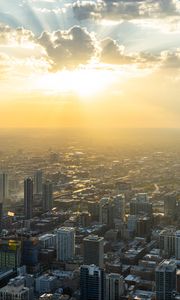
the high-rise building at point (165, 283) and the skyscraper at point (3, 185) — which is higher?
the skyscraper at point (3, 185)

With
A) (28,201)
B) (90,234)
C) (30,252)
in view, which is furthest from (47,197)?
(30,252)

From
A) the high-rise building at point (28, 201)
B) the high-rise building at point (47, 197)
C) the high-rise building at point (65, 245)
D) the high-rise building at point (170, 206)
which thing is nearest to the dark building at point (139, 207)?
the high-rise building at point (170, 206)

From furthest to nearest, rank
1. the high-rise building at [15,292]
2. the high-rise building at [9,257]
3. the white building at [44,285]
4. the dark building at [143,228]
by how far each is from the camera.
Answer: the dark building at [143,228] → the high-rise building at [9,257] → the white building at [44,285] → the high-rise building at [15,292]

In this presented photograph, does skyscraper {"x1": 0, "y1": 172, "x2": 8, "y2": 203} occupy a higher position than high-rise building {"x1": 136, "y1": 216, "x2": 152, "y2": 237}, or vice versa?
skyscraper {"x1": 0, "y1": 172, "x2": 8, "y2": 203}

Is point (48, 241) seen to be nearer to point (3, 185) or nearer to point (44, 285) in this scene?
point (44, 285)

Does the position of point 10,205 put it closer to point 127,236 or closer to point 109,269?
point 127,236

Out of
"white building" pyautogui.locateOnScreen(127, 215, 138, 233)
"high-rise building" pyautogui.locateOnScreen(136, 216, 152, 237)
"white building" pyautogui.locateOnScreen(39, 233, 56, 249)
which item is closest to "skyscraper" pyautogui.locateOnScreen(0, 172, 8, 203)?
"white building" pyautogui.locateOnScreen(127, 215, 138, 233)

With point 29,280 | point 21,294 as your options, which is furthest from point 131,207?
point 21,294

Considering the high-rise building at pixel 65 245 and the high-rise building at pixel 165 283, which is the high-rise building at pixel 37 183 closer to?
the high-rise building at pixel 65 245

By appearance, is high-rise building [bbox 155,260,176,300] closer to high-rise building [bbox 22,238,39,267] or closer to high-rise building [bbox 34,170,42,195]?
high-rise building [bbox 22,238,39,267]
